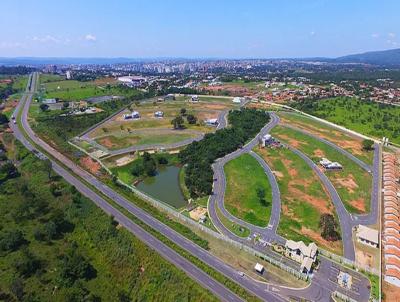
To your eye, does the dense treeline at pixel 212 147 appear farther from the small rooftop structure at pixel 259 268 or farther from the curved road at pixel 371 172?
the small rooftop structure at pixel 259 268

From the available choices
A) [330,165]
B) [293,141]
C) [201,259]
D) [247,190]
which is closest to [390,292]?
[201,259]

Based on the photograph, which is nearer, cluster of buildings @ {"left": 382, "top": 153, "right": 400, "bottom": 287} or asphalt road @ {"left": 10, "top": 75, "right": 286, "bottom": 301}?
asphalt road @ {"left": 10, "top": 75, "right": 286, "bottom": 301}

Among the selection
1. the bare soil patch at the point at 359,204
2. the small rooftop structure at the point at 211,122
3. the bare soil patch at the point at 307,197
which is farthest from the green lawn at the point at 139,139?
the bare soil patch at the point at 359,204

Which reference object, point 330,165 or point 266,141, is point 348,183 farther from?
point 266,141

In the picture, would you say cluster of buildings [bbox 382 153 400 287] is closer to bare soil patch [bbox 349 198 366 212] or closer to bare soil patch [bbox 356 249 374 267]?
bare soil patch [bbox 356 249 374 267]

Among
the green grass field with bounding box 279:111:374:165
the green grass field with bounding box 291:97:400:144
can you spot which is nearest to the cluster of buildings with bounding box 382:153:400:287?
the green grass field with bounding box 279:111:374:165

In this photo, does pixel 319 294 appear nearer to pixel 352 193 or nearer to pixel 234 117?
pixel 352 193
